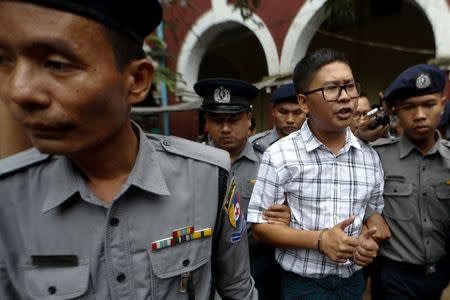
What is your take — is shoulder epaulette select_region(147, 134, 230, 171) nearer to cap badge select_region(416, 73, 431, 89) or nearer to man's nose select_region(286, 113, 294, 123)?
cap badge select_region(416, 73, 431, 89)

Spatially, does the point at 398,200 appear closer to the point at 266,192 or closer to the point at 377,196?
the point at 377,196

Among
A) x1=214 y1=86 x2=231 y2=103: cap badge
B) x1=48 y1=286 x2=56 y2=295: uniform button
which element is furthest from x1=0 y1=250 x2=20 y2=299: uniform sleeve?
x1=214 y1=86 x2=231 y2=103: cap badge

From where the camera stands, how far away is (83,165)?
→ 3.36 ft

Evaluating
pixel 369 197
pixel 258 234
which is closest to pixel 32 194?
pixel 258 234

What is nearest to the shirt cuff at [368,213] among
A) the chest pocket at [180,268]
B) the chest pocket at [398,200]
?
the chest pocket at [398,200]

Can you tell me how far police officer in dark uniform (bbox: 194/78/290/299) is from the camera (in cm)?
237

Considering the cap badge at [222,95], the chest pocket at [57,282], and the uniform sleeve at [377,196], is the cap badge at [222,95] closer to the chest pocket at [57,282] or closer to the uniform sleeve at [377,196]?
the uniform sleeve at [377,196]

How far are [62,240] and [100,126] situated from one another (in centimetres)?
34

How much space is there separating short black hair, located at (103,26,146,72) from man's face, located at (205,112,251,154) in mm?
1561

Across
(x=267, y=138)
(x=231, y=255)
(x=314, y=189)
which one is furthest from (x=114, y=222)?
(x=267, y=138)

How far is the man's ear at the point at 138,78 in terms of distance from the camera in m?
0.96

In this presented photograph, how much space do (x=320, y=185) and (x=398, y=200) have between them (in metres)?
0.59

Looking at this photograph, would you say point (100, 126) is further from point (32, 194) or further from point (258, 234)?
point (258, 234)

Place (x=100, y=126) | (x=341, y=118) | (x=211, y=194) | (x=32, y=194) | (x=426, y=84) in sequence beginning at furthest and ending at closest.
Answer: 1. (x=426, y=84)
2. (x=341, y=118)
3. (x=211, y=194)
4. (x=32, y=194)
5. (x=100, y=126)
